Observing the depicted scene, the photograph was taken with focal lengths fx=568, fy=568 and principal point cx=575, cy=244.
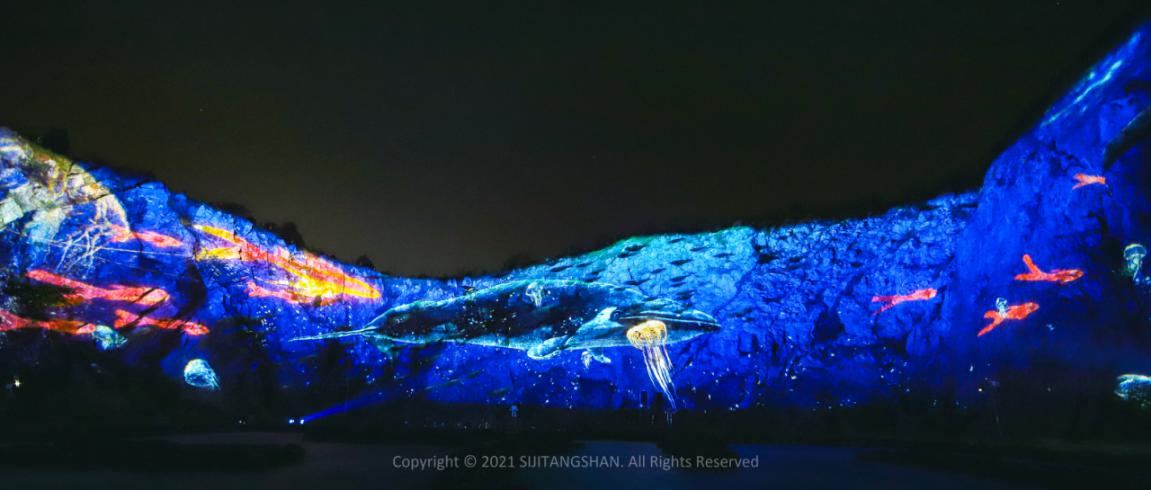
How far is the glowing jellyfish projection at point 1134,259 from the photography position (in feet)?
35.9

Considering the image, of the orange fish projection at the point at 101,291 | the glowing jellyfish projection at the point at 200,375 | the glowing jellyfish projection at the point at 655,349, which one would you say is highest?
the orange fish projection at the point at 101,291

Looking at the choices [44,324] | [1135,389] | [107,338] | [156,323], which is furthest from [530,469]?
[44,324]

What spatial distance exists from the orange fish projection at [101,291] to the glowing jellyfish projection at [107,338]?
32.9 inches

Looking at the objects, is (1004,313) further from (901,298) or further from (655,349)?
(655,349)

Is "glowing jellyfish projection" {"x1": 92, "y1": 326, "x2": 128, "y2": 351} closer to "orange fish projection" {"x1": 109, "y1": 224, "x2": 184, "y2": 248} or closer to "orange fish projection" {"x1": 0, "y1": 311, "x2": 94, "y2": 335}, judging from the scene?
"orange fish projection" {"x1": 0, "y1": 311, "x2": 94, "y2": 335}

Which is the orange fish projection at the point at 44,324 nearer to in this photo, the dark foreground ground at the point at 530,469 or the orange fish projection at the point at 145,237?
the orange fish projection at the point at 145,237

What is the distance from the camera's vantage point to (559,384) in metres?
18.0

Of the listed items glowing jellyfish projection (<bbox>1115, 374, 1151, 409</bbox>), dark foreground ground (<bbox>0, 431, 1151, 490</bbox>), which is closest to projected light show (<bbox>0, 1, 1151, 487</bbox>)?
glowing jellyfish projection (<bbox>1115, 374, 1151, 409</bbox>)

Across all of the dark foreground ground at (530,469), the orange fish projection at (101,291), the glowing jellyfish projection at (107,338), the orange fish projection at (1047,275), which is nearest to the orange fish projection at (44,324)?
the glowing jellyfish projection at (107,338)

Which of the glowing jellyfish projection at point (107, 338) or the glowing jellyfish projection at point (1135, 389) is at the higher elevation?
the glowing jellyfish projection at point (107, 338)

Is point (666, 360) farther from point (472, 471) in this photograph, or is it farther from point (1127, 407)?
point (472, 471)

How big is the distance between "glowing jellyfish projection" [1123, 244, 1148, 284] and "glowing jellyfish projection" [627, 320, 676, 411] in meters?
10.6

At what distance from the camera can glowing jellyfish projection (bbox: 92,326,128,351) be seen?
50.1 ft

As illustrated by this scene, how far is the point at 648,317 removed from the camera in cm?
1780
